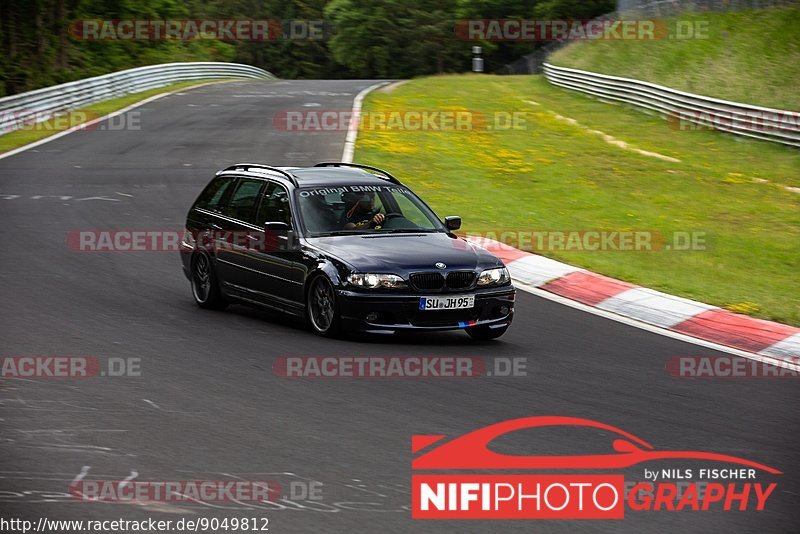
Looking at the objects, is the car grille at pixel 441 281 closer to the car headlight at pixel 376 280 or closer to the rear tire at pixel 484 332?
the car headlight at pixel 376 280

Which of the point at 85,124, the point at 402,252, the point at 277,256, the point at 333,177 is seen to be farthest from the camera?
the point at 85,124

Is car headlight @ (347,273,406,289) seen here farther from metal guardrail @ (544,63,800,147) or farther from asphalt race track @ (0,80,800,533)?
metal guardrail @ (544,63,800,147)

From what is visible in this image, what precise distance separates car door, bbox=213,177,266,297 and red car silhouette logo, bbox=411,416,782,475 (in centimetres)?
488

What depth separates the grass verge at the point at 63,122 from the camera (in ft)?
96.6

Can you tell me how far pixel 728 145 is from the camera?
30453mm

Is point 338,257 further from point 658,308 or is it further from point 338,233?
point 658,308

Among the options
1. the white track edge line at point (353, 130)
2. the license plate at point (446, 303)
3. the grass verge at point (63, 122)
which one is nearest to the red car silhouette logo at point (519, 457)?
the license plate at point (446, 303)

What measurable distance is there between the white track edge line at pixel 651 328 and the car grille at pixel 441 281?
2050mm

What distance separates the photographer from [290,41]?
119 m

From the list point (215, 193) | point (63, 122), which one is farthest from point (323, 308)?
point (63, 122)

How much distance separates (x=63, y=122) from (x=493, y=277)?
25321 millimetres

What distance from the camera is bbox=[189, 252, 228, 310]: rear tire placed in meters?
12.2

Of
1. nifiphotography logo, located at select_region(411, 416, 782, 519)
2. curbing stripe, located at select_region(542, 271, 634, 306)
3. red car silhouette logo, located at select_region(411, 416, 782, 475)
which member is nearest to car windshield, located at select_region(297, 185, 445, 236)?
curbing stripe, located at select_region(542, 271, 634, 306)

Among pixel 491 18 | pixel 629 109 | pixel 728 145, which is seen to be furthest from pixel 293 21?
pixel 728 145
